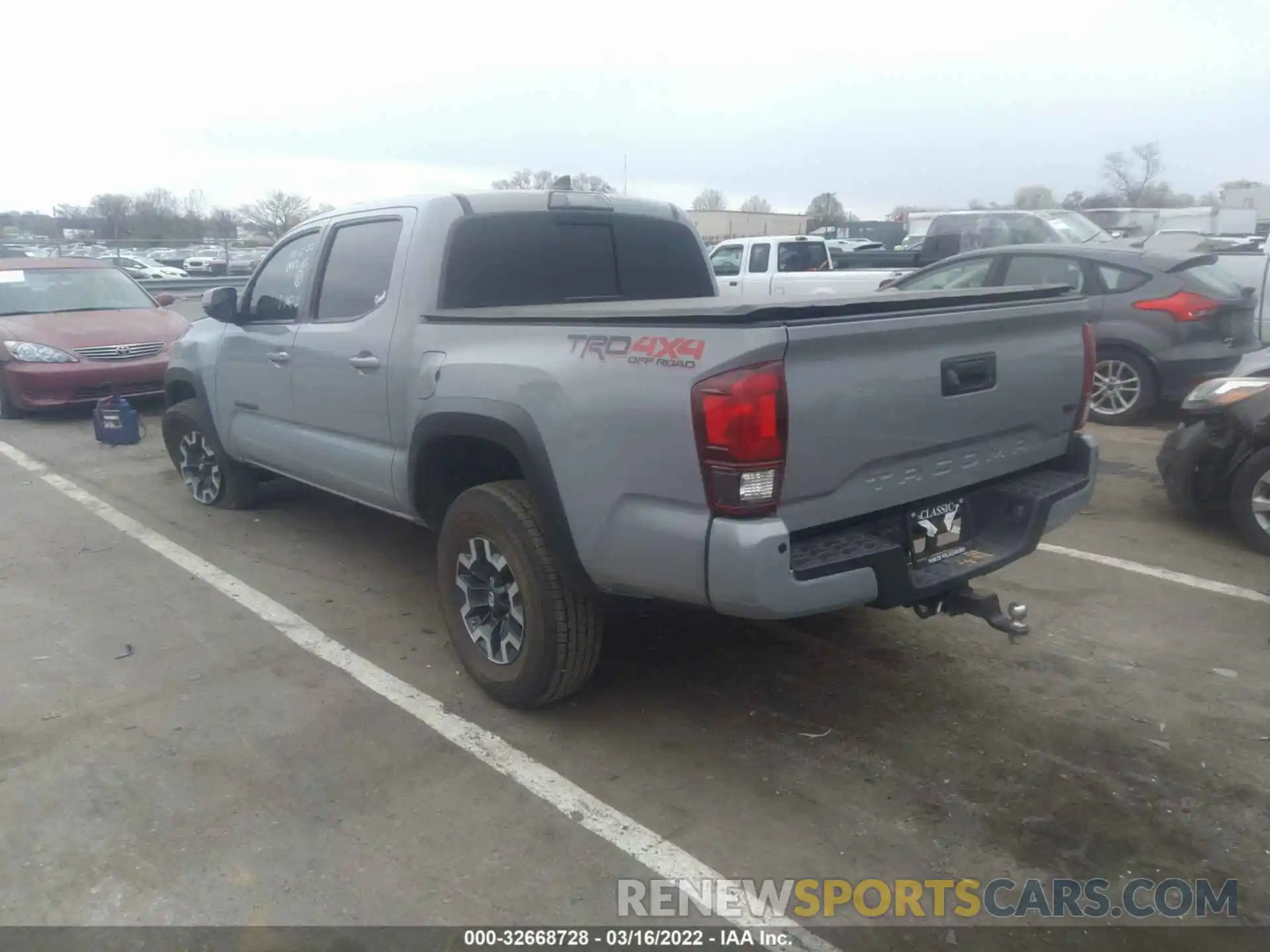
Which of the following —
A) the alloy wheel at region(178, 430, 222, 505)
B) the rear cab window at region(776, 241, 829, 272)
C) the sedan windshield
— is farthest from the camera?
the rear cab window at region(776, 241, 829, 272)

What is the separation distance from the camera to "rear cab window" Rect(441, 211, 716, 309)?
14.2 ft

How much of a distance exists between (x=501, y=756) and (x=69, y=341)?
8.36 meters

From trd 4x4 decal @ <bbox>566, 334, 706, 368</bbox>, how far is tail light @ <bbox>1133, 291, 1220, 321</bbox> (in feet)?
22.9

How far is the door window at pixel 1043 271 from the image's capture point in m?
8.95

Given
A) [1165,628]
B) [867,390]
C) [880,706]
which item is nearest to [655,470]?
[867,390]

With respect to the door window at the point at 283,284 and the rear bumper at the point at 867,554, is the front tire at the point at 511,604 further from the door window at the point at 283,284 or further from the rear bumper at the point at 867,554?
the door window at the point at 283,284

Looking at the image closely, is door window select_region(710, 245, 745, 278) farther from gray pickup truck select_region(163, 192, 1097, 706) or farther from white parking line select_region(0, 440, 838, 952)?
white parking line select_region(0, 440, 838, 952)

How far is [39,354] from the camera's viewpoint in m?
9.73

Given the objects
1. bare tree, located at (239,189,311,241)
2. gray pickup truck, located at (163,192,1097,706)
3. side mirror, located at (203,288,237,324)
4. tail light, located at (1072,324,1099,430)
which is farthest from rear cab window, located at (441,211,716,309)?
bare tree, located at (239,189,311,241)

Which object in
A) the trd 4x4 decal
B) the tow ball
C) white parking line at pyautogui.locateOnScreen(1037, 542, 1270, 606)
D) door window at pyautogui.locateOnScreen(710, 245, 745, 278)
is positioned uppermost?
the trd 4x4 decal

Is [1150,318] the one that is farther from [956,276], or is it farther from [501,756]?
[501,756]

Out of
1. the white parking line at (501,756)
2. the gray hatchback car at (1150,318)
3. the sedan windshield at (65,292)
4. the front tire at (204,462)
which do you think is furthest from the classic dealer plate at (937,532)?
the sedan windshield at (65,292)

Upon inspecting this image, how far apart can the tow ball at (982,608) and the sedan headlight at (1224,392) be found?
3.06 meters

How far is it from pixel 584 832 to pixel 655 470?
117cm
